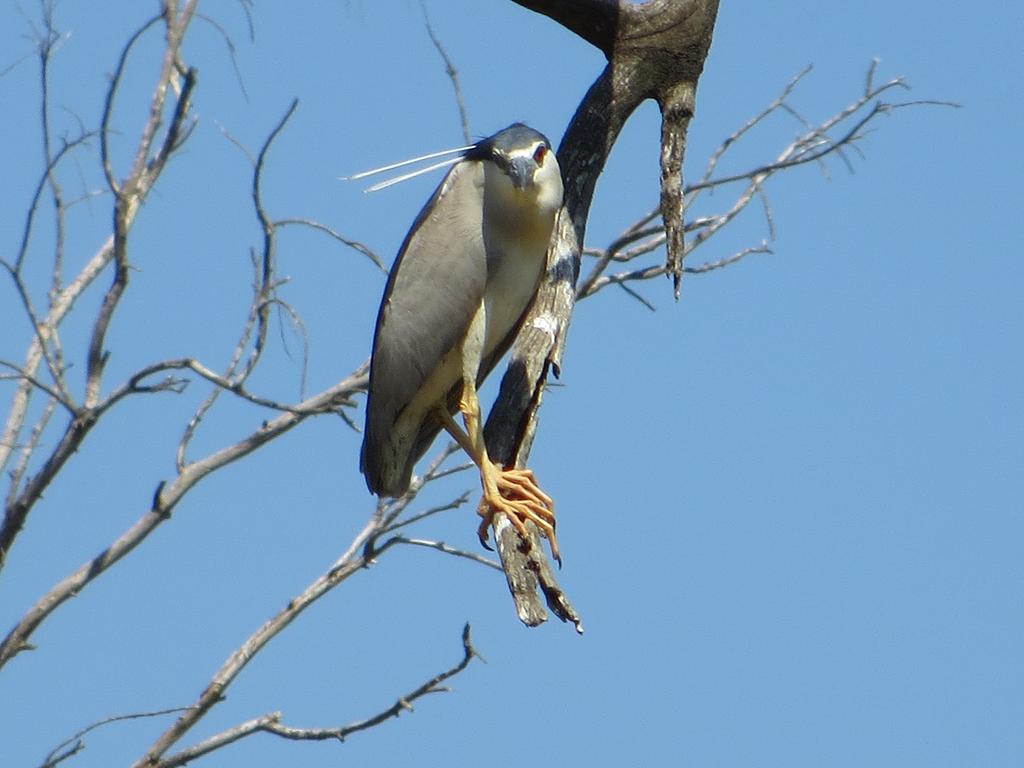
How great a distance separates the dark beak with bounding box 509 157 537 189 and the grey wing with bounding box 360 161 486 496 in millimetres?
242

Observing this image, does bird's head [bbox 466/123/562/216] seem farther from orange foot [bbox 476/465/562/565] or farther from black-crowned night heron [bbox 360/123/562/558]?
orange foot [bbox 476/465/562/565]

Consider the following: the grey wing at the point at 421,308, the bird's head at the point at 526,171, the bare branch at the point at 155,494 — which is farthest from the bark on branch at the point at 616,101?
the bare branch at the point at 155,494

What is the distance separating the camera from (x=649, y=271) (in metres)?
7.06

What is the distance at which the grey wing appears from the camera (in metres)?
5.17

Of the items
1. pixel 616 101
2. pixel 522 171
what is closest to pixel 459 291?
pixel 522 171

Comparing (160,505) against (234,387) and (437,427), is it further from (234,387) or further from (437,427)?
(437,427)

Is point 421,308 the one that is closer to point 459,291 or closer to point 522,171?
point 459,291

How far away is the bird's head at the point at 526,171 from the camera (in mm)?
5020

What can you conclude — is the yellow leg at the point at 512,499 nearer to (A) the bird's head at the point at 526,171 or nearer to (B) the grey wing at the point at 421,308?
(B) the grey wing at the point at 421,308

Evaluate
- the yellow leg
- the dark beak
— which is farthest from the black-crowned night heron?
the yellow leg

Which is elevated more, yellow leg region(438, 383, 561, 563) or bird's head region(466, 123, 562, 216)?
bird's head region(466, 123, 562, 216)

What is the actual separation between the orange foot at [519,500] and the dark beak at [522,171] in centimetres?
89

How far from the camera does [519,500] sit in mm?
4688

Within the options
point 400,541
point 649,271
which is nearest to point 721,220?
point 649,271
